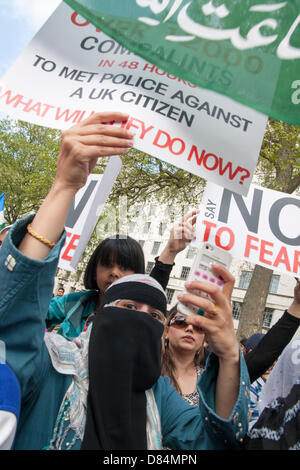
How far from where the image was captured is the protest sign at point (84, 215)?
Result: 9.09ft

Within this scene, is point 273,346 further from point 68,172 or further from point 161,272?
point 68,172

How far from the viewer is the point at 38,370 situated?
1.27m

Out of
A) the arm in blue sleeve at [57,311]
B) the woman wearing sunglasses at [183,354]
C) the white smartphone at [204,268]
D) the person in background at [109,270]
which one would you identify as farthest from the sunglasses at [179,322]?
the white smartphone at [204,268]

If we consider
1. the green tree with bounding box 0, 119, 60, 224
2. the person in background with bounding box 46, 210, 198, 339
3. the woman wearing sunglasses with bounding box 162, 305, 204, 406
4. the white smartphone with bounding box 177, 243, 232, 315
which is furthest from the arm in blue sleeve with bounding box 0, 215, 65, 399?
the green tree with bounding box 0, 119, 60, 224

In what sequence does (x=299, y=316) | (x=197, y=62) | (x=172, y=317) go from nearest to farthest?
(x=197, y=62), (x=299, y=316), (x=172, y=317)

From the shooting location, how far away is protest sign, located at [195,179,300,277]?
3061 mm

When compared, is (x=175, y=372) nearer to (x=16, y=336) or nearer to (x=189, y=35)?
(x=16, y=336)

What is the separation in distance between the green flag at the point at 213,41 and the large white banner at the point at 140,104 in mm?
148

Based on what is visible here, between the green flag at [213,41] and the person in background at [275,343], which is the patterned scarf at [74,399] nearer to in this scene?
the person in background at [275,343]

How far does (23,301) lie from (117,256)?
1320mm

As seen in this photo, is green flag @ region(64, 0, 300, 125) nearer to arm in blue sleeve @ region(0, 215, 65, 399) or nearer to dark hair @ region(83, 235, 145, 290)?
arm in blue sleeve @ region(0, 215, 65, 399)
